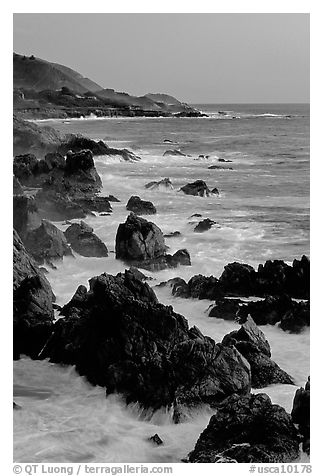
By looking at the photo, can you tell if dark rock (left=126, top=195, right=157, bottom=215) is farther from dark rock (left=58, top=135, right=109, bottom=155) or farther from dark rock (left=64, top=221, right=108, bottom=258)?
dark rock (left=58, top=135, right=109, bottom=155)

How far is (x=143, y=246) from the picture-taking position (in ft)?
28.8

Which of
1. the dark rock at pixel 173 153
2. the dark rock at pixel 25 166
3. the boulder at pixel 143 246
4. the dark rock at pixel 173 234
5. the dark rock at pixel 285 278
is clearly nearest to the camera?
the dark rock at pixel 285 278

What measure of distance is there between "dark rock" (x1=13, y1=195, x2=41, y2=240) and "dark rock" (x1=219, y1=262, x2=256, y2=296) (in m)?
3.30

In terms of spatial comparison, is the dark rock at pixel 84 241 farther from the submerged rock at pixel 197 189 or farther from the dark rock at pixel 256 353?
the dark rock at pixel 256 353

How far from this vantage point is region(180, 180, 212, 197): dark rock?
9133 mm

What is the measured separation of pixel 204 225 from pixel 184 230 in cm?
29

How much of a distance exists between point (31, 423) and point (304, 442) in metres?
2.68

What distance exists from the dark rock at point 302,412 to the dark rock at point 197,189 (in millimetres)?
3775

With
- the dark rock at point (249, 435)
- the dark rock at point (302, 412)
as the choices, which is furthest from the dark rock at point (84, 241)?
the dark rock at point (302, 412)

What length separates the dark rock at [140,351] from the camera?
6.53 metres

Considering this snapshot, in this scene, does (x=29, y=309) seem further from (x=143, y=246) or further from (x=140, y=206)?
→ (x=140, y=206)

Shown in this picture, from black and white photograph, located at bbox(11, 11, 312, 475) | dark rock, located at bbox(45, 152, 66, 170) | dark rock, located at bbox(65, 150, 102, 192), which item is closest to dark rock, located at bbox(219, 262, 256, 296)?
black and white photograph, located at bbox(11, 11, 312, 475)

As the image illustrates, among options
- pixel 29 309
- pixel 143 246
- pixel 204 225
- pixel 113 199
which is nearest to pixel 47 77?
pixel 113 199
